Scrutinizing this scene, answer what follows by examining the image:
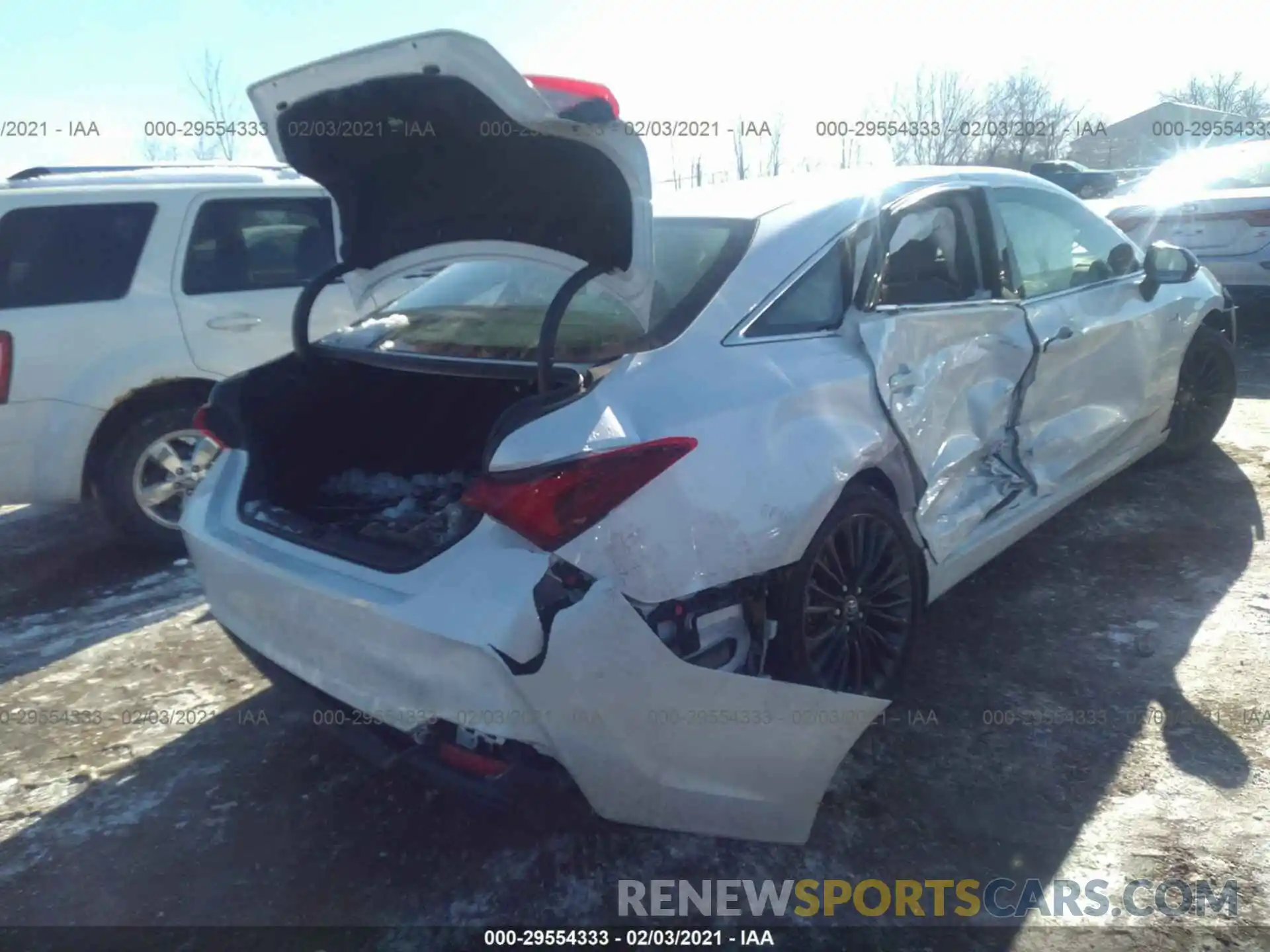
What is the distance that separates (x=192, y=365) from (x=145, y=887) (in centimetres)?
294

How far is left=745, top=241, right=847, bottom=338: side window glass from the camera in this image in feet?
8.92

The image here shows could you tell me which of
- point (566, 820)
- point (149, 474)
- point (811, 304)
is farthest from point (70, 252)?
point (566, 820)

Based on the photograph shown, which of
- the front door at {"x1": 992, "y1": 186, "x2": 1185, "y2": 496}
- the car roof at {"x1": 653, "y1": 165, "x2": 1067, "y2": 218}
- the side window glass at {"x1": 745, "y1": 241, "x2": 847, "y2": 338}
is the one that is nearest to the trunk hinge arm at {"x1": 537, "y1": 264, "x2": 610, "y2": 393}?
the side window glass at {"x1": 745, "y1": 241, "x2": 847, "y2": 338}

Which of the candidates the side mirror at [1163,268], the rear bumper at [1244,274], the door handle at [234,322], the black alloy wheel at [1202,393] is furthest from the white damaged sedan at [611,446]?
the rear bumper at [1244,274]

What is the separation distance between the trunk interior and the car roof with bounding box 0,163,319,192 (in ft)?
5.94

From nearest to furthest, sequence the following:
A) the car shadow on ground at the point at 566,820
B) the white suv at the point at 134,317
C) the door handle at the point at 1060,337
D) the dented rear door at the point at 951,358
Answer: the car shadow on ground at the point at 566,820 < the dented rear door at the point at 951,358 < the door handle at the point at 1060,337 < the white suv at the point at 134,317

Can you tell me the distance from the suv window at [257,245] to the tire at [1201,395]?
447 centimetres

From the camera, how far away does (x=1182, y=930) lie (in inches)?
89.4

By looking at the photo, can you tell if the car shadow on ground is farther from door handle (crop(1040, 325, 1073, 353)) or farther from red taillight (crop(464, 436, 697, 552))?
door handle (crop(1040, 325, 1073, 353))

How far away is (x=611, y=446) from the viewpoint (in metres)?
2.17

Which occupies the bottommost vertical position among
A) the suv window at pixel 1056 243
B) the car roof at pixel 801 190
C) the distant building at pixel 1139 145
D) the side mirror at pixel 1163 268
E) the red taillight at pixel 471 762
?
the distant building at pixel 1139 145

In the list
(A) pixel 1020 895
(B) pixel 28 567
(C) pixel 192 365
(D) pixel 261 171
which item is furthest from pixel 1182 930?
(D) pixel 261 171

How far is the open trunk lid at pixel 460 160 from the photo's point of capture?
2.31m

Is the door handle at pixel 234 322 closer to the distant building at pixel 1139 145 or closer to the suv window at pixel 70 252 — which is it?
the suv window at pixel 70 252
